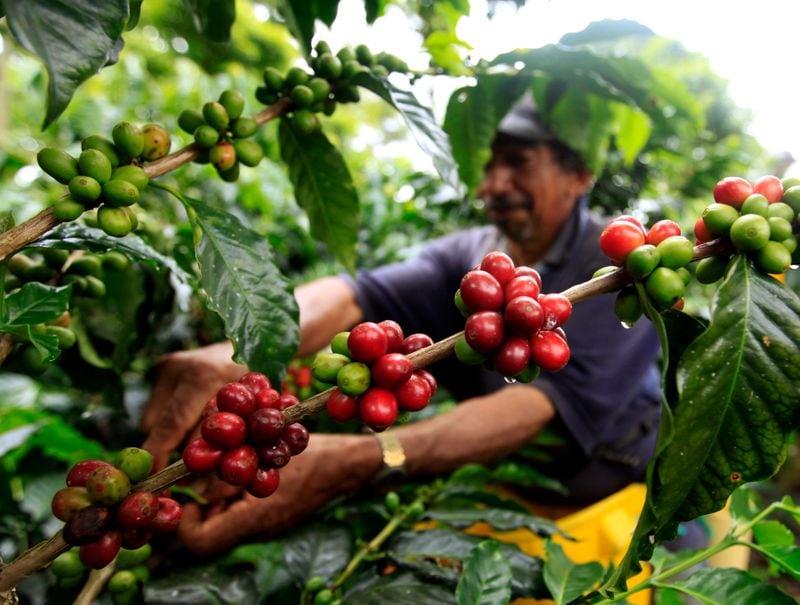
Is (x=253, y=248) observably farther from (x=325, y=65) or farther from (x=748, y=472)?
(x=748, y=472)

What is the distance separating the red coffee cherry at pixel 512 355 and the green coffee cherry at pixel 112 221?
428 millimetres

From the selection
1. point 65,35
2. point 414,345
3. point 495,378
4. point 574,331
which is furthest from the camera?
point 495,378

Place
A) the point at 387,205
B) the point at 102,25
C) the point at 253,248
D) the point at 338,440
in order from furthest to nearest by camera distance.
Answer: the point at 387,205, the point at 338,440, the point at 253,248, the point at 102,25

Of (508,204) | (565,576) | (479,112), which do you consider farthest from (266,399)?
(508,204)

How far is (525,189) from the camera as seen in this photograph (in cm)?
232

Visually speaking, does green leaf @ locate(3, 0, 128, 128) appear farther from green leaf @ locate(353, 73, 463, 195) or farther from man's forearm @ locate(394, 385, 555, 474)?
man's forearm @ locate(394, 385, 555, 474)

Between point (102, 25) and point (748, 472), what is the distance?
713mm

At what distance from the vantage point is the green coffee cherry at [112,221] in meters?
0.61

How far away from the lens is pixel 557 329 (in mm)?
563

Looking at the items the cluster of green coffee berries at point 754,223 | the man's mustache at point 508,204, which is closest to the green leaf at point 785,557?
the cluster of green coffee berries at point 754,223

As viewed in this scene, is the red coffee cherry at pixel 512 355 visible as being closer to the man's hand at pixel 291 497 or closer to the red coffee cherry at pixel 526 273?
the red coffee cherry at pixel 526 273

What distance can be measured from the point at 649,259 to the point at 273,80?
1.96 ft

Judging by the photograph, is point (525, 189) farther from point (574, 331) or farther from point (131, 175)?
point (131, 175)

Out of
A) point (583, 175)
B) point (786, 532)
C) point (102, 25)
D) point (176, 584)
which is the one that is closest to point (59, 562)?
point (176, 584)
